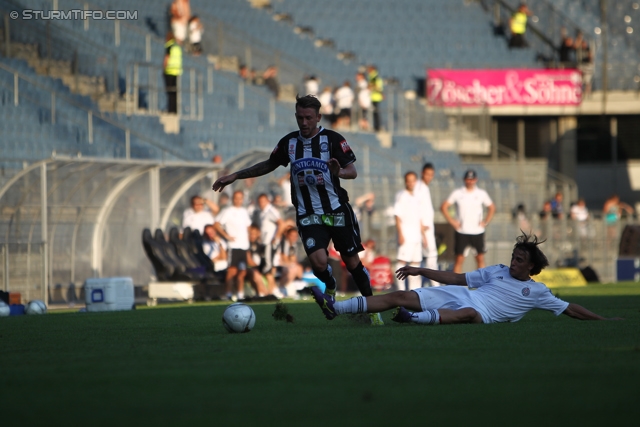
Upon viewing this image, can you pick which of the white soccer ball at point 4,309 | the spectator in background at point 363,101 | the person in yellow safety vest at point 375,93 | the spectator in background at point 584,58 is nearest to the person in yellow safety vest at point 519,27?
the spectator in background at point 584,58

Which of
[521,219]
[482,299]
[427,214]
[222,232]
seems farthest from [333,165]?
[521,219]

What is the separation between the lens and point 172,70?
2519cm

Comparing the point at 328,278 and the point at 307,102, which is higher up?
the point at 307,102

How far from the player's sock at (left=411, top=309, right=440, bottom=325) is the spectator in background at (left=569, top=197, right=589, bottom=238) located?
16666 mm

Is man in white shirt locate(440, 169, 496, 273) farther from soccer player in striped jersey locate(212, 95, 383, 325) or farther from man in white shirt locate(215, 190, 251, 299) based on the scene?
soccer player in striped jersey locate(212, 95, 383, 325)

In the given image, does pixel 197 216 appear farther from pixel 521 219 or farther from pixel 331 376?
pixel 331 376

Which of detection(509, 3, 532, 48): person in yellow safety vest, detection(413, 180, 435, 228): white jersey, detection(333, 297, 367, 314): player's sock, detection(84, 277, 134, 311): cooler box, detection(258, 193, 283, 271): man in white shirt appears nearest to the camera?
detection(333, 297, 367, 314): player's sock

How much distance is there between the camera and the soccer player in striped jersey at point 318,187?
31.1 feet

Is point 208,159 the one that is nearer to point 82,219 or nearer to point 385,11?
point 82,219

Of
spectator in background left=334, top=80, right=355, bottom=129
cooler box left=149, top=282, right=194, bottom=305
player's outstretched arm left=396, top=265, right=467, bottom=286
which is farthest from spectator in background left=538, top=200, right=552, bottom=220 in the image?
player's outstretched arm left=396, top=265, right=467, bottom=286

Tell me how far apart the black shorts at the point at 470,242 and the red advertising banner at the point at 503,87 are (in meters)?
16.6

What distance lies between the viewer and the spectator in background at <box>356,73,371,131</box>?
105 feet

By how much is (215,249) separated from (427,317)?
404 inches

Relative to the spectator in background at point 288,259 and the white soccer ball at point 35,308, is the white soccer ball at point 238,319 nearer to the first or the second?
the white soccer ball at point 35,308
